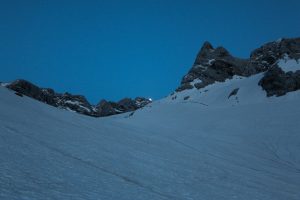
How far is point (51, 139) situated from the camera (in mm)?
12211

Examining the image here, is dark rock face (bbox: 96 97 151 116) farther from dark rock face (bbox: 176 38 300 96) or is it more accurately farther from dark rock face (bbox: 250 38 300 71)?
dark rock face (bbox: 250 38 300 71)

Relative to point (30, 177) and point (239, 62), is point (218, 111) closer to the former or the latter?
point (30, 177)

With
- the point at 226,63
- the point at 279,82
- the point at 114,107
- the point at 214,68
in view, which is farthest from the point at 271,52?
the point at 114,107

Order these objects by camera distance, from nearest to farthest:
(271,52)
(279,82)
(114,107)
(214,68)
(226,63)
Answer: (279,82) < (271,52) < (214,68) < (226,63) < (114,107)

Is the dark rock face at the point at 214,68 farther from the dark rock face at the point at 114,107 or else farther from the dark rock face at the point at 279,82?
the dark rock face at the point at 114,107

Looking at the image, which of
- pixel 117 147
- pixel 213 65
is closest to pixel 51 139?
pixel 117 147

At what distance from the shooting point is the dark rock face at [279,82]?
2500 inches

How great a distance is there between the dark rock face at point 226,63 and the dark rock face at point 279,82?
83.8 feet

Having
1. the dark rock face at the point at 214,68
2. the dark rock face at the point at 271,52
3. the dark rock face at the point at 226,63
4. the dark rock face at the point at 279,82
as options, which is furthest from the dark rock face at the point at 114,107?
the dark rock face at the point at 279,82

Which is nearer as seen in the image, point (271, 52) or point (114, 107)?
point (271, 52)

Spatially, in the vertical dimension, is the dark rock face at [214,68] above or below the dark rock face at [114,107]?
above

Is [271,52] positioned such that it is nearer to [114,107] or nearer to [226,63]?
[226,63]

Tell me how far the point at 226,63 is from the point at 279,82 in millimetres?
51915

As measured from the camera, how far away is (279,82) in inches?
2584
